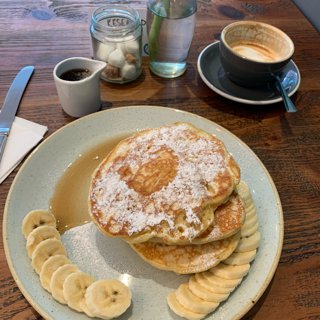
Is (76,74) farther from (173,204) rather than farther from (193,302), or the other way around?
(193,302)

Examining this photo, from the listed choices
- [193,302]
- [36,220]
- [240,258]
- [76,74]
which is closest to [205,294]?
[193,302]

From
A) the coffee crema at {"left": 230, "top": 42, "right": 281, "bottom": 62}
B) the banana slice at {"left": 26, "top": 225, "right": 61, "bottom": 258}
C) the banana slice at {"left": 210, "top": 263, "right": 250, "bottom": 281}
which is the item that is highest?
the coffee crema at {"left": 230, "top": 42, "right": 281, "bottom": 62}

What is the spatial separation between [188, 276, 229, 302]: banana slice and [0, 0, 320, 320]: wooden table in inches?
5.0

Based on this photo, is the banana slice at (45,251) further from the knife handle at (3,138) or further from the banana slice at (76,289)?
the knife handle at (3,138)

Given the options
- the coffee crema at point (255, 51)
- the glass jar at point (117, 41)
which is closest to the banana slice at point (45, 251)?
the glass jar at point (117, 41)

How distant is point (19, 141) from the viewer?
1331mm

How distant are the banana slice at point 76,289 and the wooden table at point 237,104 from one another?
14 centimetres

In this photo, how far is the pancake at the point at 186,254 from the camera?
97 centimetres

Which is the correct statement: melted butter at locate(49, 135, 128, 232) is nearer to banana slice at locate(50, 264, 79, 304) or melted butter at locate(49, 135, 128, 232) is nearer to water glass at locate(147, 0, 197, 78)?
banana slice at locate(50, 264, 79, 304)

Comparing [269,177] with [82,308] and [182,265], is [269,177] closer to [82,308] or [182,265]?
[182,265]

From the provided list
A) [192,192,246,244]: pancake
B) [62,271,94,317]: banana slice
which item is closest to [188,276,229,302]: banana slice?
[192,192,246,244]: pancake

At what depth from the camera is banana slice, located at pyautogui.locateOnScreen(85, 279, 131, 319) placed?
0.88m

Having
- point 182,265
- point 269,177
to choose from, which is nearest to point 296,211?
point 269,177

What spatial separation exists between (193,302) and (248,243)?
9.4 inches
